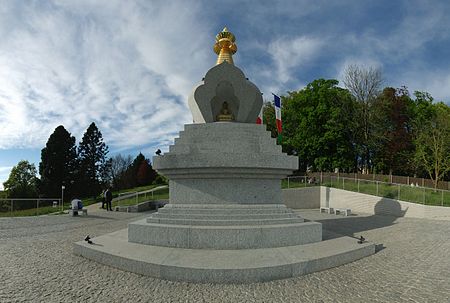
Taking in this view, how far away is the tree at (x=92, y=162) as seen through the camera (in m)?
41.2

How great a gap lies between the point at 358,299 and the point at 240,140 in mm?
5257

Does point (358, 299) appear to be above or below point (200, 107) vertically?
below

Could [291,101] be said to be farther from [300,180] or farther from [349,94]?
[300,180]

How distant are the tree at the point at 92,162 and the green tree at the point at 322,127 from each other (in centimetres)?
2771

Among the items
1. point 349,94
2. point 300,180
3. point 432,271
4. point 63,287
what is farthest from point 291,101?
point 63,287

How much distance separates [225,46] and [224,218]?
8.41m

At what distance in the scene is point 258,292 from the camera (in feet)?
16.3

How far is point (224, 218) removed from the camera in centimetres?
784

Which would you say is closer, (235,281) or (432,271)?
(235,281)

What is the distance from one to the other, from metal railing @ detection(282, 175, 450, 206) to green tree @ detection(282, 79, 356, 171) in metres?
7.65

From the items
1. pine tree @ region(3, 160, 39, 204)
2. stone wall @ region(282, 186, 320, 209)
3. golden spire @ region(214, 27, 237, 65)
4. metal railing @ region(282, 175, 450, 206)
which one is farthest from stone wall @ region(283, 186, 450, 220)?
pine tree @ region(3, 160, 39, 204)

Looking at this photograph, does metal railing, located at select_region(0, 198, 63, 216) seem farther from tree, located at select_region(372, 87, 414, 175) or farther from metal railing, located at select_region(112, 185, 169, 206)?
tree, located at select_region(372, 87, 414, 175)

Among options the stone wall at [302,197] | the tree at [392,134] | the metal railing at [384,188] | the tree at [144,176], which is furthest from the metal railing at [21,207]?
the tree at [144,176]

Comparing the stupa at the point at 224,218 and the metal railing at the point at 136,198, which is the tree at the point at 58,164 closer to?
the metal railing at the point at 136,198
